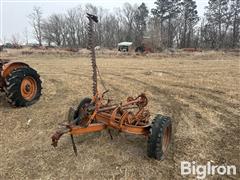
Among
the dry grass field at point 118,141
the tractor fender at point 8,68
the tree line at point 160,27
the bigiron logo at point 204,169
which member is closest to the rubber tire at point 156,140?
the dry grass field at point 118,141

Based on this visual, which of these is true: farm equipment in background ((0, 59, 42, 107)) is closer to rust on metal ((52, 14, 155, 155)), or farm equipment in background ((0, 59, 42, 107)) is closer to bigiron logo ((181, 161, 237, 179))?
rust on metal ((52, 14, 155, 155))

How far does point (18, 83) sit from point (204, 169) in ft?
14.9

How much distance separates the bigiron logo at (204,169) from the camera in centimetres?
423

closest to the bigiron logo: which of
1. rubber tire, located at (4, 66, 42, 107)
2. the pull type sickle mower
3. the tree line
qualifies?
the pull type sickle mower

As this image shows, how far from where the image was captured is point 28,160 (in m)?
4.73

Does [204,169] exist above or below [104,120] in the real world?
below

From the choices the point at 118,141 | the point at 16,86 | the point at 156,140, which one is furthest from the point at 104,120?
the point at 16,86

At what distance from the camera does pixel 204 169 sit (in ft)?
14.2

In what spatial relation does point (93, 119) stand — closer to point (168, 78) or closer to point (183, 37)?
point (168, 78)

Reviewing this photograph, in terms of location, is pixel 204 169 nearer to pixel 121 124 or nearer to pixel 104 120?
pixel 121 124

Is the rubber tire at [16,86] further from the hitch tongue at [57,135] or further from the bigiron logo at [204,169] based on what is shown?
the bigiron logo at [204,169]

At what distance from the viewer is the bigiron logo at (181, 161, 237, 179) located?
423 cm

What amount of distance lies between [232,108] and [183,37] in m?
50.0

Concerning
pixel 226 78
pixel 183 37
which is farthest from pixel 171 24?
pixel 226 78
